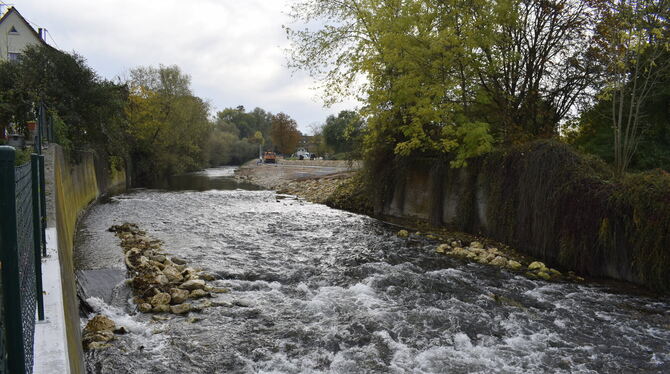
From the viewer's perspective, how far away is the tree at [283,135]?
104 metres

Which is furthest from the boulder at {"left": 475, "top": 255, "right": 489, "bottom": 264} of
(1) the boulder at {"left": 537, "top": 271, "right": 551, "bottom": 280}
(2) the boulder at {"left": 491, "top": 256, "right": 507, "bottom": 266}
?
(1) the boulder at {"left": 537, "top": 271, "right": 551, "bottom": 280}

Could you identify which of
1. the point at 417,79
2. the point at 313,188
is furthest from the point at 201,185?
the point at 417,79

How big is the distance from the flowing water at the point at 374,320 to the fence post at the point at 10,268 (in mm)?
3480

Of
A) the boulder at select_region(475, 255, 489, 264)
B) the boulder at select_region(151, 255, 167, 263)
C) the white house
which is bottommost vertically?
the boulder at select_region(475, 255, 489, 264)

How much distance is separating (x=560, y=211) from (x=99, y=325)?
9.59 m

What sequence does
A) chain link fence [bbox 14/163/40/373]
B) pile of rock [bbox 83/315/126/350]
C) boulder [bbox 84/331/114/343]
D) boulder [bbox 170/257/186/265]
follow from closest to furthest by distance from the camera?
chain link fence [bbox 14/163/40/373] < pile of rock [bbox 83/315/126/350] < boulder [bbox 84/331/114/343] < boulder [bbox 170/257/186/265]

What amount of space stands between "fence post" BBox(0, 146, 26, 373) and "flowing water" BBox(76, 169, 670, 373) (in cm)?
348

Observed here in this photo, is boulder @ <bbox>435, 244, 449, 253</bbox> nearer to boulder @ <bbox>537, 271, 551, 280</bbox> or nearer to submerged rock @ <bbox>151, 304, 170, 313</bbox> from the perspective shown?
boulder @ <bbox>537, 271, 551, 280</bbox>

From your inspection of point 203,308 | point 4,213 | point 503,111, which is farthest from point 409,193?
point 4,213

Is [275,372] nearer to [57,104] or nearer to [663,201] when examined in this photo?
[663,201]

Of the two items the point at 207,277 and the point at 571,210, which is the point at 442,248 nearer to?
the point at 571,210

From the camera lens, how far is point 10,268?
6.85 ft

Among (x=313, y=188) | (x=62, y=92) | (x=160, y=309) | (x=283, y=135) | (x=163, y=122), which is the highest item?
(x=283, y=135)

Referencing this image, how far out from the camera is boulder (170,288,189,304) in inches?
290
